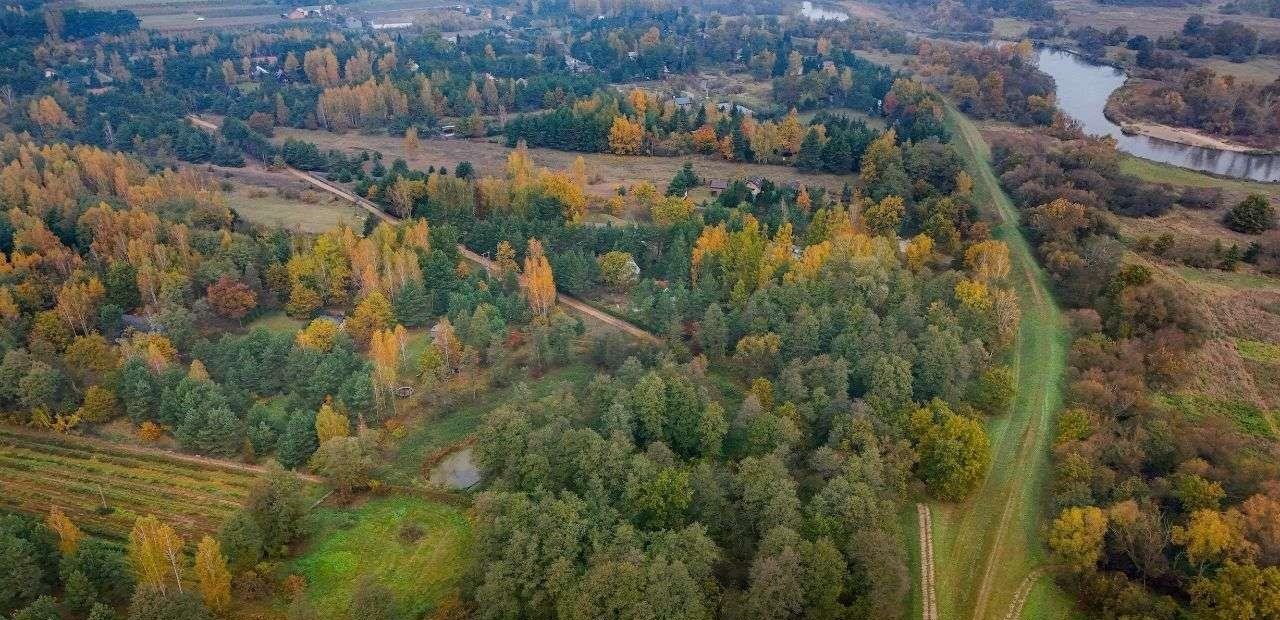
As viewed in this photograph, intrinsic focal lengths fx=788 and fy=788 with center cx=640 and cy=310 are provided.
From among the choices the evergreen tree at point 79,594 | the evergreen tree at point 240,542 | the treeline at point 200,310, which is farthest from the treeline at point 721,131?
the evergreen tree at point 79,594

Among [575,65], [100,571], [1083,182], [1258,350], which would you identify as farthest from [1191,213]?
[575,65]

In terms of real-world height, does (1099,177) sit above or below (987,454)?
above

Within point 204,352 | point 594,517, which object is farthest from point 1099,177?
point 204,352

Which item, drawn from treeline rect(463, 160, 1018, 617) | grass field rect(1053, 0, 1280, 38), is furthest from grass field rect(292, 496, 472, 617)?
grass field rect(1053, 0, 1280, 38)

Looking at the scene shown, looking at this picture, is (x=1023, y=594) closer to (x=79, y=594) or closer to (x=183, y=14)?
(x=79, y=594)

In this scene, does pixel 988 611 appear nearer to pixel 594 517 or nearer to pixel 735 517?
pixel 735 517

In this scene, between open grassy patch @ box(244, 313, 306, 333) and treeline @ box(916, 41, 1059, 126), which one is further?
treeline @ box(916, 41, 1059, 126)

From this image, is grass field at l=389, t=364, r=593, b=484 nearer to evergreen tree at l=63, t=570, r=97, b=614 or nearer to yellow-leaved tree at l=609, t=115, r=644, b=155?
evergreen tree at l=63, t=570, r=97, b=614
